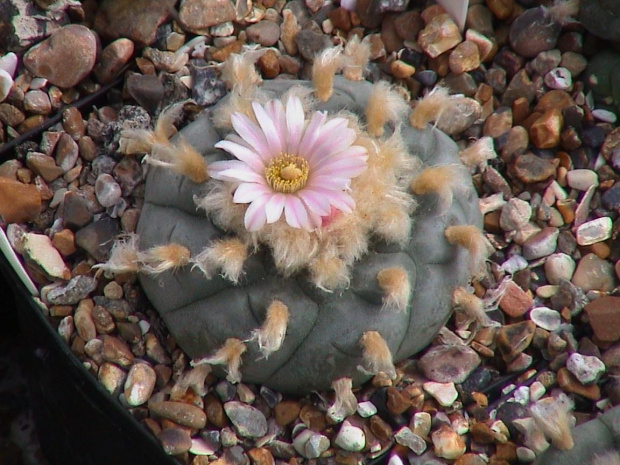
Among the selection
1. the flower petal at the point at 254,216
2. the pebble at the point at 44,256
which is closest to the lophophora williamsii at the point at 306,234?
the flower petal at the point at 254,216

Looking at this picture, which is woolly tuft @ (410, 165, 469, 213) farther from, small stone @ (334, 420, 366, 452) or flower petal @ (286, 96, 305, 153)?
small stone @ (334, 420, 366, 452)

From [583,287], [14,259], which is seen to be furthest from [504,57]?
[14,259]

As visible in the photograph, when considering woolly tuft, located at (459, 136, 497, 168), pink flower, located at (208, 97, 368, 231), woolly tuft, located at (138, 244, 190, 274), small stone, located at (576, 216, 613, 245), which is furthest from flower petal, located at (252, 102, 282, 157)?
small stone, located at (576, 216, 613, 245)

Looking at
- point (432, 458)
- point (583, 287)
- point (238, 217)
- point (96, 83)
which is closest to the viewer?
point (238, 217)

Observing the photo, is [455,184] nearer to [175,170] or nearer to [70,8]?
[175,170]

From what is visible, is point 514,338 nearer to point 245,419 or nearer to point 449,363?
point 449,363

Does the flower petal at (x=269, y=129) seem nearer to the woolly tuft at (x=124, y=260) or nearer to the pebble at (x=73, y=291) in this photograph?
the woolly tuft at (x=124, y=260)
